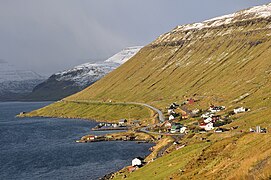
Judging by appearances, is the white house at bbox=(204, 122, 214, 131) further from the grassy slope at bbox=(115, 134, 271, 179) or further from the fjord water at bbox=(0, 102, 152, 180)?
the grassy slope at bbox=(115, 134, 271, 179)

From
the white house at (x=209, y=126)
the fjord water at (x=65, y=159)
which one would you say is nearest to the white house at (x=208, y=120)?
the white house at (x=209, y=126)

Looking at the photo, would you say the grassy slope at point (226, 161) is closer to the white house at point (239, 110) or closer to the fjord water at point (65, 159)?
the fjord water at point (65, 159)

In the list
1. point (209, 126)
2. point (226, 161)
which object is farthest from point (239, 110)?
point (226, 161)

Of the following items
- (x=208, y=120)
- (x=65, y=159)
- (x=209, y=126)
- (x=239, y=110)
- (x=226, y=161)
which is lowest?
(x=65, y=159)

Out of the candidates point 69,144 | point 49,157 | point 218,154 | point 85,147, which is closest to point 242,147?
point 218,154

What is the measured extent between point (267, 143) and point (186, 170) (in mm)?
16976

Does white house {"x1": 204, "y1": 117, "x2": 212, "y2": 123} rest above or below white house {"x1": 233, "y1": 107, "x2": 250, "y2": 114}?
below

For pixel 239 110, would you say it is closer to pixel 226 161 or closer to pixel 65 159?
pixel 65 159

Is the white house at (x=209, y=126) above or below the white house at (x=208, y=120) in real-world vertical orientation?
below

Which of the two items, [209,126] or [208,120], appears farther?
[208,120]

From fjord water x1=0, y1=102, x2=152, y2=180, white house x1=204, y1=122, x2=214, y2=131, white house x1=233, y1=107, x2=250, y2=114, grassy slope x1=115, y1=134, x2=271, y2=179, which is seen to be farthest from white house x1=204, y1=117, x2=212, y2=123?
grassy slope x1=115, y1=134, x2=271, y2=179

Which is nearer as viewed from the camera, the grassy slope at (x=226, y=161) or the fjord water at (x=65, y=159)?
the grassy slope at (x=226, y=161)

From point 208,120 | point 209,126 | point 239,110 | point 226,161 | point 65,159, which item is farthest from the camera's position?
point 239,110

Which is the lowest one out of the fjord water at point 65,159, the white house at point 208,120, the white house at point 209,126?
the fjord water at point 65,159
